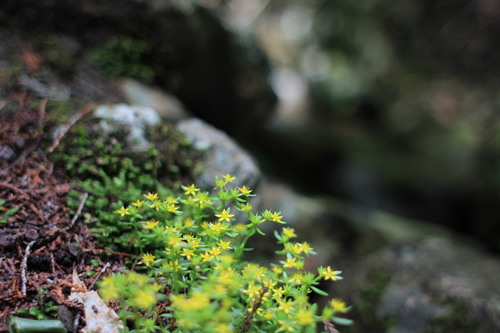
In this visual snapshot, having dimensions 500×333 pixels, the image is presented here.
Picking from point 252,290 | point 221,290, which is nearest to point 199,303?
point 221,290

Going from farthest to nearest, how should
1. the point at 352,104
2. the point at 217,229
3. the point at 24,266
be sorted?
1. the point at 352,104
2. the point at 24,266
3. the point at 217,229

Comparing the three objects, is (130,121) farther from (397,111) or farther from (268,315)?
(397,111)

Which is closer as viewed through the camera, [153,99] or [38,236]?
[38,236]

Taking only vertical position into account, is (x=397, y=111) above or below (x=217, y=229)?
above

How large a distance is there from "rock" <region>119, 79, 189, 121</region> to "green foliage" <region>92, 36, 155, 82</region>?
124 mm

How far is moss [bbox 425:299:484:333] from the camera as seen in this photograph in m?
3.14

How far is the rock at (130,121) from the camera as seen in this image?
2.80 m

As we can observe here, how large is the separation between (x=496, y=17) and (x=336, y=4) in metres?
3.74

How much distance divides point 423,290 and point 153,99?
11.5ft

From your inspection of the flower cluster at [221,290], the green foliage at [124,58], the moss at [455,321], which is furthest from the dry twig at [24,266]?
the moss at [455,321]

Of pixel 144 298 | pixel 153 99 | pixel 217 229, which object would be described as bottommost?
pixel 144 298

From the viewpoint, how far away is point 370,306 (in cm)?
362

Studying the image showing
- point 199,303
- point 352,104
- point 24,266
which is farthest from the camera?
point 352,104

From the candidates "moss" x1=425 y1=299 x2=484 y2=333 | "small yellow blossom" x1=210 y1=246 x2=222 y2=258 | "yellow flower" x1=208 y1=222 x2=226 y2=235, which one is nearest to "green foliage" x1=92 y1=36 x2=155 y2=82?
"yellow flower" x1=208 y1=222 x2=226 y2=235
